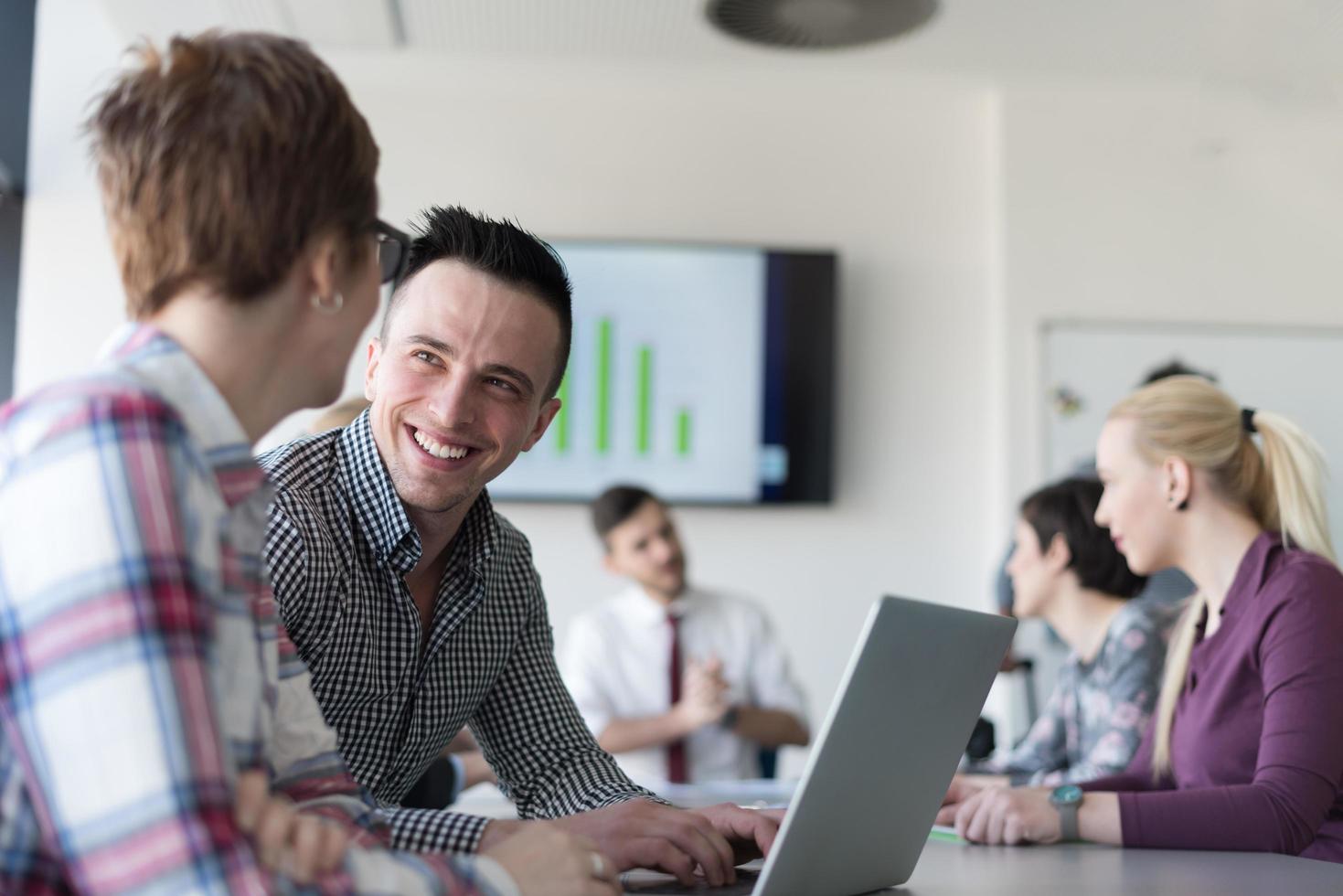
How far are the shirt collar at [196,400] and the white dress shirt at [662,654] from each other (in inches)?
118

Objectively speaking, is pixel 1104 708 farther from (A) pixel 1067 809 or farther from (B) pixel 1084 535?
(A) pixel 1067 809

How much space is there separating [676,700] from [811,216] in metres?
1.82

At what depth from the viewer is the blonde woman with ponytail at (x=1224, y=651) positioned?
1637 millimetres

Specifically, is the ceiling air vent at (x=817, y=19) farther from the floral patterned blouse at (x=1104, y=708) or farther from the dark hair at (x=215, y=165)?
the dark hair at (x=215, y=165)

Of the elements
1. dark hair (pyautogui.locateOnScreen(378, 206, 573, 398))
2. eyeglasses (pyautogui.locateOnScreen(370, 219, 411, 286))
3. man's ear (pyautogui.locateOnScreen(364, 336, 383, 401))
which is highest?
dark hair (pyautogui.locateOnScreen(378, 206, 573, 398))

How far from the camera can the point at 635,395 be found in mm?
4473

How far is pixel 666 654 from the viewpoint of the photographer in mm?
3896

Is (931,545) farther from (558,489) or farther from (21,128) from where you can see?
(21,128)

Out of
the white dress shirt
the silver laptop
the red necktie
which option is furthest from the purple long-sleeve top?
the white dress shirt

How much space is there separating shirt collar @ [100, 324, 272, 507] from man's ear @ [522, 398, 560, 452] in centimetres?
83

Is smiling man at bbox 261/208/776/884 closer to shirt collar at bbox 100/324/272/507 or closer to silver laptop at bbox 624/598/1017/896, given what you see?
silver laptop at bbox 624/598/1017/896

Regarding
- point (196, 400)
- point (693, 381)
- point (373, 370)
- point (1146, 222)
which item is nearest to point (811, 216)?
point (693, 381)

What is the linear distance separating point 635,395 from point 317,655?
10.1ft

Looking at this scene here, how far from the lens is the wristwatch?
5.38 ft
